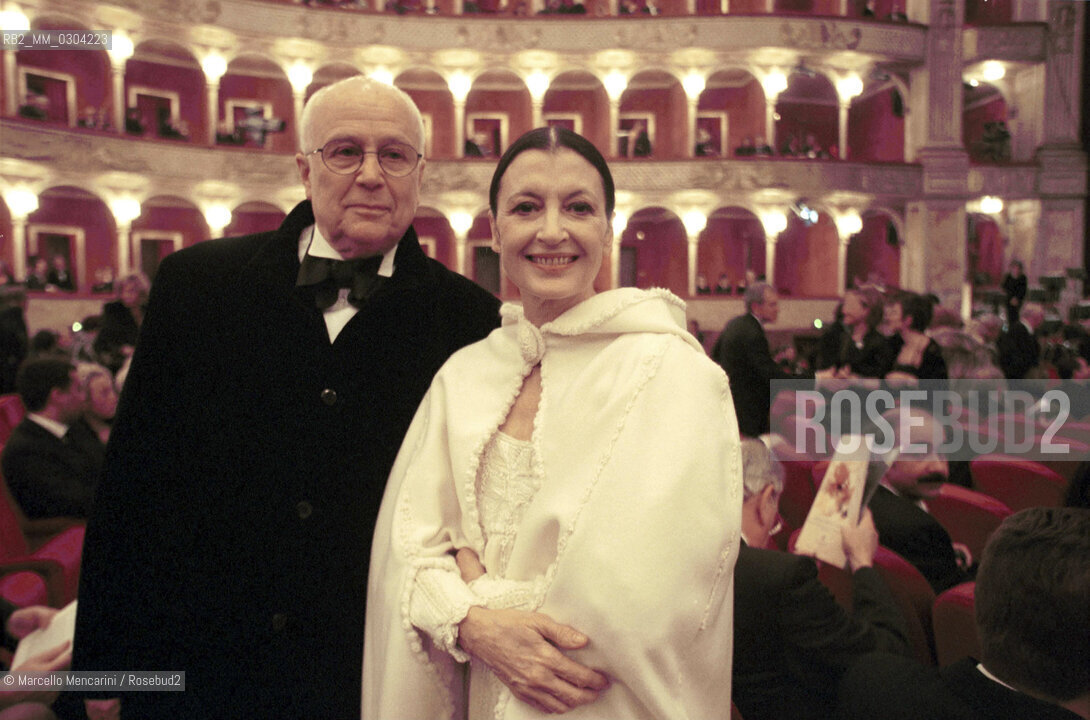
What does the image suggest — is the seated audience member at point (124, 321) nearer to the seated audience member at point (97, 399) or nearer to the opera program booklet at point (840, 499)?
the seated audience member at point (97, 399)

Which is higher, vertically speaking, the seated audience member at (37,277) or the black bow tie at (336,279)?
the seated audience member at (37,277)

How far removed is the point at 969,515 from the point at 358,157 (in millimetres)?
3014

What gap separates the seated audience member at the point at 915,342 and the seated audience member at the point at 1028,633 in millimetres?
3121

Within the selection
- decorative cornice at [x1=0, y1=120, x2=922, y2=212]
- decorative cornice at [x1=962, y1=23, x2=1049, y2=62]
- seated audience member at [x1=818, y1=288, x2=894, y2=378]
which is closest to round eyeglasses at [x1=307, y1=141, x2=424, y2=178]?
seated audience member at [x1=818, y1=288, x2=894, y2=378]

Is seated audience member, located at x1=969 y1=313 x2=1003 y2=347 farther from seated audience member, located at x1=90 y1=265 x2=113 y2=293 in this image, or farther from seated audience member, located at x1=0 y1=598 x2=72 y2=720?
seated audience member, located at x1=90 y1=265 x2=113 y2=293

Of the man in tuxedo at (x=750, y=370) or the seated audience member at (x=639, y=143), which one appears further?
the seated audience member at (x=639, y=143)

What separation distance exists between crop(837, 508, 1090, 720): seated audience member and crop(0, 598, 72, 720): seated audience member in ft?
6.28

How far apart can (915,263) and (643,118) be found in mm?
7102

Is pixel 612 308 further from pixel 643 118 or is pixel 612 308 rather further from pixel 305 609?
pixel 643 118

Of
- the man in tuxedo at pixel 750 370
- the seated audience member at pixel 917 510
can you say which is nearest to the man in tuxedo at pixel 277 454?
the seated audience member at pixel 917 510

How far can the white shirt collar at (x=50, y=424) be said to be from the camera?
394 centimetres

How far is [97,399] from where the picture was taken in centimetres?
417

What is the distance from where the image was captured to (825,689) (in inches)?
82.0

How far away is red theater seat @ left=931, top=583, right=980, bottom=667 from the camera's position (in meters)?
2.35
